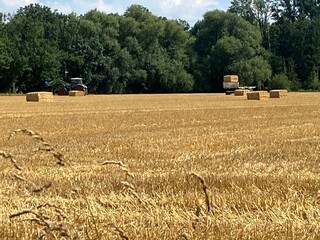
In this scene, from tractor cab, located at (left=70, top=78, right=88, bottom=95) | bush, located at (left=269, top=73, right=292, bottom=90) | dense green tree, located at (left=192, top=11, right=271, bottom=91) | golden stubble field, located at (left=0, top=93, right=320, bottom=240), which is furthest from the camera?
bush, located at (left=269, top=73, right=292, bottom=90)

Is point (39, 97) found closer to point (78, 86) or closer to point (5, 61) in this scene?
point (78, 86)

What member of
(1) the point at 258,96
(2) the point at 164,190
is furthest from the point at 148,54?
(2) the point at 164,190

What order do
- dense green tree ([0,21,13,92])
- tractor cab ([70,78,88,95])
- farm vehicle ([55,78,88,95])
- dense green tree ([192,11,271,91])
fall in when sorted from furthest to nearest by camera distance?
dense green tree ([192,11,271,91]) < dense green tree ([0,21,13,92]) < farm vehicle ([55,78,88,95]) < tractor cab ([70,78,88,95])

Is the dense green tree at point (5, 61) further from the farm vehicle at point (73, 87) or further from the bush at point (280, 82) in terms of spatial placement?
the bush at point (280, 82)

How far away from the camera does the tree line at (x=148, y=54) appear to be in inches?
2945

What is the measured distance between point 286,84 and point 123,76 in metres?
19.8

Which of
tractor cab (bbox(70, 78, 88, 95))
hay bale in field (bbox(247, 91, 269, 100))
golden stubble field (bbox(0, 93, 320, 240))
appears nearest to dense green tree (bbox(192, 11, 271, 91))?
tractor cab (bbox(70, 78, 88, 95))

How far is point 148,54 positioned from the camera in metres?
78.6

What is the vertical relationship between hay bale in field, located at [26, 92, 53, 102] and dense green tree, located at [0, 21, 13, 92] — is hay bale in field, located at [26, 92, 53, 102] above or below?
below

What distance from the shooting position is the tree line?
2945 inches

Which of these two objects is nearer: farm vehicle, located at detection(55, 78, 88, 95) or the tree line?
farm vehicle, located at detection(55, 78, 88, 95)

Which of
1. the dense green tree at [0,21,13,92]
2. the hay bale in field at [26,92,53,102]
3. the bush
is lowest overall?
the bush

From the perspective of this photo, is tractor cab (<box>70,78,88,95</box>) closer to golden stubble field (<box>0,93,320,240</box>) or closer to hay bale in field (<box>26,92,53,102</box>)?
hay bale in field (<box>26,92,53,102</box>)

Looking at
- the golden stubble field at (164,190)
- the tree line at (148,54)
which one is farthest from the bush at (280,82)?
the golden stubble field at (164,190)
